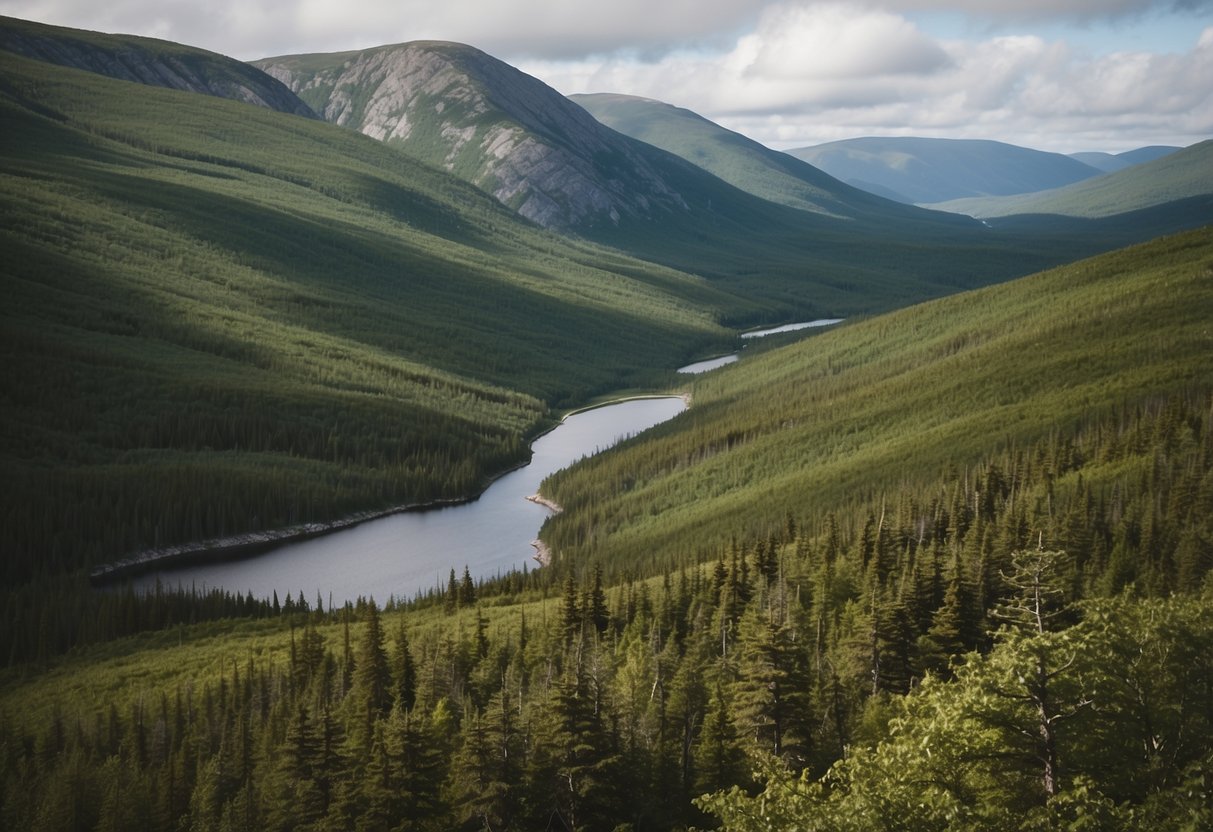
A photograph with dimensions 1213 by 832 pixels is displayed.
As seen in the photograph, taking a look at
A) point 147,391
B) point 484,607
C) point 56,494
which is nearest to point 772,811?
point 484,607

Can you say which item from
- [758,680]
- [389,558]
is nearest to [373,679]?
[758,680]

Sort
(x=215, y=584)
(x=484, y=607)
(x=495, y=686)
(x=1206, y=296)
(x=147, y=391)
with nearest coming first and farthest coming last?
(x=495, y=686) < (x=484, y=607) < (x=215, y=584) < (x=1206, y=296) < (x=147, y=391)

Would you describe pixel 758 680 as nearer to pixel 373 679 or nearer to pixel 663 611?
pixel 373 679

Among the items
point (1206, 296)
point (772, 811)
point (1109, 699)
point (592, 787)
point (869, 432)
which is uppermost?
point (1206, 296)

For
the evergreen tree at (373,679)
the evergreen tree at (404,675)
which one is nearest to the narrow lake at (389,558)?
the evergreen tree at (404,675)

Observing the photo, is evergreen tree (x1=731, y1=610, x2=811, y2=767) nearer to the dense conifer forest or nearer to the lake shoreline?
the dense conifer forest

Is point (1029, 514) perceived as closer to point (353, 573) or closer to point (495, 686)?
point (495, 686)
